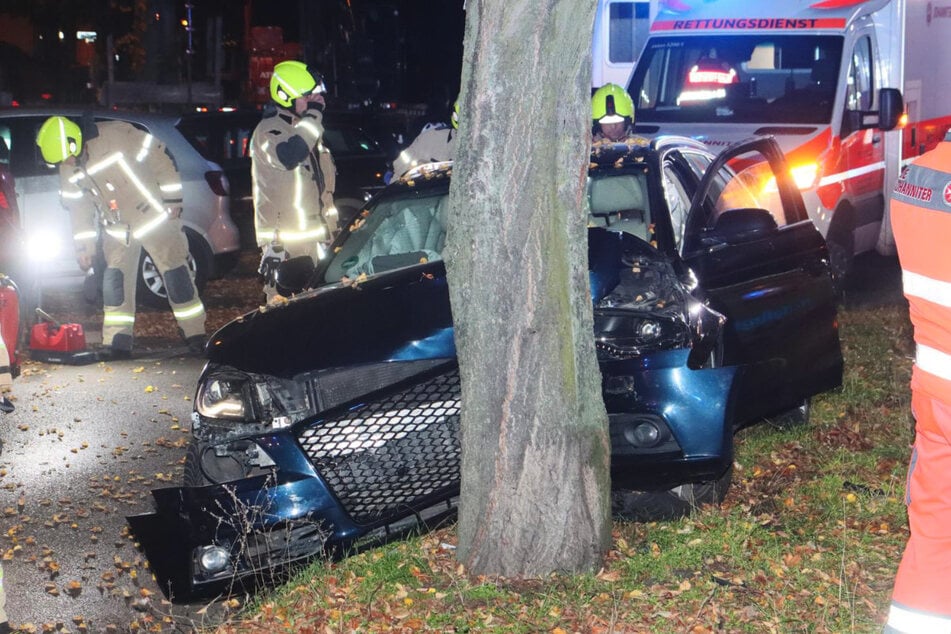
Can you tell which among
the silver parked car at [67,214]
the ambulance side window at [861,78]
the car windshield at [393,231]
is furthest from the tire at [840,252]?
the car windshield at [393,231]

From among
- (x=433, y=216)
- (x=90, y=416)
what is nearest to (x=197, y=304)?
(x=90, y=416)

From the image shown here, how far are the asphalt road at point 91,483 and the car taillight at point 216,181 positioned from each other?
1.74m

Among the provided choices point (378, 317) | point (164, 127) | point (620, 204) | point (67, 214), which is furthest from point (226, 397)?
point (164, 127)

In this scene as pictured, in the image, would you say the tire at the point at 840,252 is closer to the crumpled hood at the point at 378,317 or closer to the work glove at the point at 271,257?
the work glove at the point at 271,257

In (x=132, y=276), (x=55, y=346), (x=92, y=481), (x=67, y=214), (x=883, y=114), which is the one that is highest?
(x=883, y=114)

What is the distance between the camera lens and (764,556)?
191 inches

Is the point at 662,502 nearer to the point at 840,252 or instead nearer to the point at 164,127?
the point at 840,252

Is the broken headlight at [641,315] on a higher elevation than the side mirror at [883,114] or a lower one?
lower

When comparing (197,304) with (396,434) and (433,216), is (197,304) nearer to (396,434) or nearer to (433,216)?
(433,216)

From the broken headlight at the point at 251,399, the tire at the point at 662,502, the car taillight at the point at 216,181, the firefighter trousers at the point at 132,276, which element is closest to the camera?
the broken headlight at the point at 251,399

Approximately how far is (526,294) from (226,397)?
1.27 m

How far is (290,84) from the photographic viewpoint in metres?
9.37

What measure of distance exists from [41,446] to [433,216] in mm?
2714

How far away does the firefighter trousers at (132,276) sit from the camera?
9.66m
